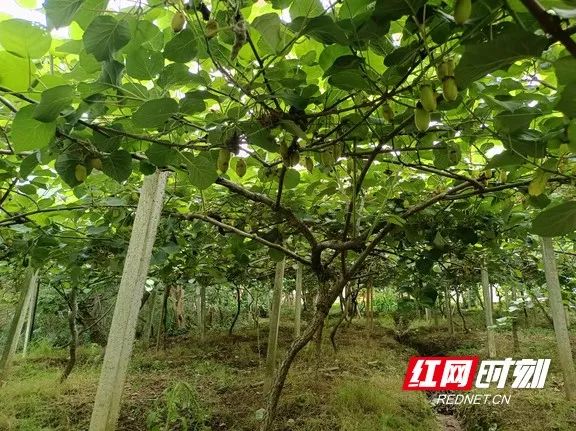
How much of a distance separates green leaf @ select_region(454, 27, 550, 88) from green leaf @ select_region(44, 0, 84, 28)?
0.55m

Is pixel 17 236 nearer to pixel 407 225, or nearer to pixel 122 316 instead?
pixel 122 316

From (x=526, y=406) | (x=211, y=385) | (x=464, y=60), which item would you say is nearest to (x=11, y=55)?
(x=464, y=60)

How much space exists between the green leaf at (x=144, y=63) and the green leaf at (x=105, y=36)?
8cm

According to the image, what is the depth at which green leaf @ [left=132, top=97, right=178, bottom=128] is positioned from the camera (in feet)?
2.52

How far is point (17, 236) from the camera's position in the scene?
346 centimetres

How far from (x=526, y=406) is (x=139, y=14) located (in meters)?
4.75

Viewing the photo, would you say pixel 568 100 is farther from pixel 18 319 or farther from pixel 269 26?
pixel 18 319

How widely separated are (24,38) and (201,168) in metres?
0.46

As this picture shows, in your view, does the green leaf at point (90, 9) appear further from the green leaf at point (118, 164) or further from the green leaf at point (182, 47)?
the green leaf at point (118, 164)

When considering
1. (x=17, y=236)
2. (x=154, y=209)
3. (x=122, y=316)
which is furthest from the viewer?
(x=17, y=236)

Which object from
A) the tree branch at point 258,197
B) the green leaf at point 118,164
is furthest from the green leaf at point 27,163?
the tree branch at point 258,197

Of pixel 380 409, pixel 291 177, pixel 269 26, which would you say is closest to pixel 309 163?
pixel 291 177

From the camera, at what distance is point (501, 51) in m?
0.51

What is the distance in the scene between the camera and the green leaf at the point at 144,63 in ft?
2.60
